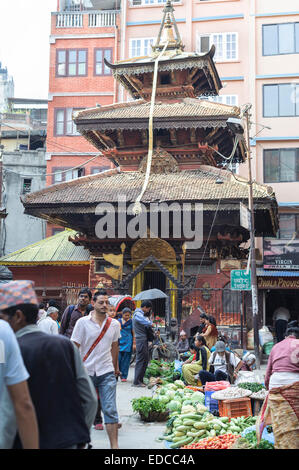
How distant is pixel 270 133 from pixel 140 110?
44.3 feet

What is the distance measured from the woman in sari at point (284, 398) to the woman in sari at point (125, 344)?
603 cm

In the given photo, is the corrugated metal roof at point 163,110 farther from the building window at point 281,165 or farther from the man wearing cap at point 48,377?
the man wearing cap at point 48,377

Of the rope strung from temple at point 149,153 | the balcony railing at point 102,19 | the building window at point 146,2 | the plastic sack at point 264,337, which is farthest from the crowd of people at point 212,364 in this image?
the building window at point 146,2

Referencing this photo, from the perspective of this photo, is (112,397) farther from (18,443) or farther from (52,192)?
(52,192)

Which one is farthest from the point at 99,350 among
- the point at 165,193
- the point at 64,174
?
the point at 64,174

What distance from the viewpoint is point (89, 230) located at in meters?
21.1

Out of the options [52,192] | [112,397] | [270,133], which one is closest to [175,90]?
[52,192]

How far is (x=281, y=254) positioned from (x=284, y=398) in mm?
24797

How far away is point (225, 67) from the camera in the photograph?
35656mm

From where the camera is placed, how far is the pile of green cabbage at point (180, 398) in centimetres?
946

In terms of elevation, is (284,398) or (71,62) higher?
(71,62)

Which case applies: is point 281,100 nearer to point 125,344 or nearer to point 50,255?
point 50,255

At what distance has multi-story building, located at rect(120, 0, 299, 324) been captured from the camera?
105 feet

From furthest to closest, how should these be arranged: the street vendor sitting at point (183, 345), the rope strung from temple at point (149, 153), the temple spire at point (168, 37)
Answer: the temple spire at point (168, 37) → the rope strung from temple at point (149, 153) → the street vendor sitting at point (183, 345)
